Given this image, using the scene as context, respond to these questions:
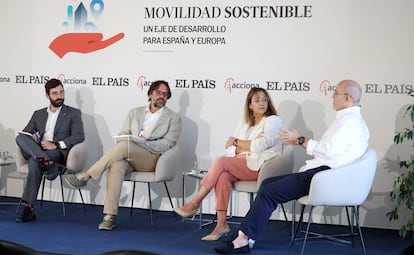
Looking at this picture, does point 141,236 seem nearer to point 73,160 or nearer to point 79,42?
point 73,160

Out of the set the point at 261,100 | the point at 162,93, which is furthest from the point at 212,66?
the point at 261,100

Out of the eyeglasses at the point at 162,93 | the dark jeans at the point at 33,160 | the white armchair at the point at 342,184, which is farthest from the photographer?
the eyeglasses at the point at 162,93

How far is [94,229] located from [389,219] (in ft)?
8.85

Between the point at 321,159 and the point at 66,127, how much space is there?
9.35ft

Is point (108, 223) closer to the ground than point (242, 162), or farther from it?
closer to the ground

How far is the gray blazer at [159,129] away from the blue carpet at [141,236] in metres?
0.75

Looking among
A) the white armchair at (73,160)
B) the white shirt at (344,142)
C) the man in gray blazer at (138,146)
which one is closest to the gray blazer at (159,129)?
the man in gray blazer at (138,146)

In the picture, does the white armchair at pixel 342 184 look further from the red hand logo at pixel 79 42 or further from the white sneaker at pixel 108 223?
the red hand logo at pixel 79 42

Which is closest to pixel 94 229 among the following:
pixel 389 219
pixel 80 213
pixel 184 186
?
pixel 80 213

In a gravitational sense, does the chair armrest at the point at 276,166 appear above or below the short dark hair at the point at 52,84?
below

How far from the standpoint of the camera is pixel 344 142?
5.33 metres

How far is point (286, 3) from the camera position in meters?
Result: 6.87

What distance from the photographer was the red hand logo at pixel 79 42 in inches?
297

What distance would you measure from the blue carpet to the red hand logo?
1.82 metres
